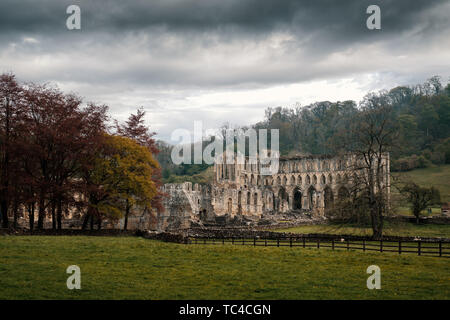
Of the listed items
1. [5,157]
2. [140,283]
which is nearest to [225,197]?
[5,157]

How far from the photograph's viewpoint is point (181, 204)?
175 ft

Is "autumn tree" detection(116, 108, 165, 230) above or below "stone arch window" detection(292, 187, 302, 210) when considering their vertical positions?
above

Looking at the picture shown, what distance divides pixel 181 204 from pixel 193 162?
6397 centimetres

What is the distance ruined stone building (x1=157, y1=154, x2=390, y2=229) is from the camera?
5431 centimetres

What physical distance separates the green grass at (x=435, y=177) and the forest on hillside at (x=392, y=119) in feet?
8.06

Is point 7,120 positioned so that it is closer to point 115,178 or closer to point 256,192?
point 115,178

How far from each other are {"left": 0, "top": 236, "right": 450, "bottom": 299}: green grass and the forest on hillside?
65553 millimetres

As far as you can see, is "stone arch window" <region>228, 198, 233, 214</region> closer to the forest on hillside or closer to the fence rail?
the forest on hillside

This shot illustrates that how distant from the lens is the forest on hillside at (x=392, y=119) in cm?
10150

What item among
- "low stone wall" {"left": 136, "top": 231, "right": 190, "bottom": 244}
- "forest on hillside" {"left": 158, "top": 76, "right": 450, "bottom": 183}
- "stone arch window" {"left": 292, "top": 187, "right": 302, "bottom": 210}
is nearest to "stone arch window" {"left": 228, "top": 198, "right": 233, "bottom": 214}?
"forest on hillside" {"left": 158, "top": 76, "right": 450, "bottom": 183}

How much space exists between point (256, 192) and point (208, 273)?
6503cm

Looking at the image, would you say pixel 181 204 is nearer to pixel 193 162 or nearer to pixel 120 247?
pixel 120 247

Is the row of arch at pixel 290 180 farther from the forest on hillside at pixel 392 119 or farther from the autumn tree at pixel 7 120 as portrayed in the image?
the autumn tree at pixel 7 120

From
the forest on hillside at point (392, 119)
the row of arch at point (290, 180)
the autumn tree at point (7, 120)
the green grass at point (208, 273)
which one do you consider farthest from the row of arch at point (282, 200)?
the green grass at point (208, 273)
